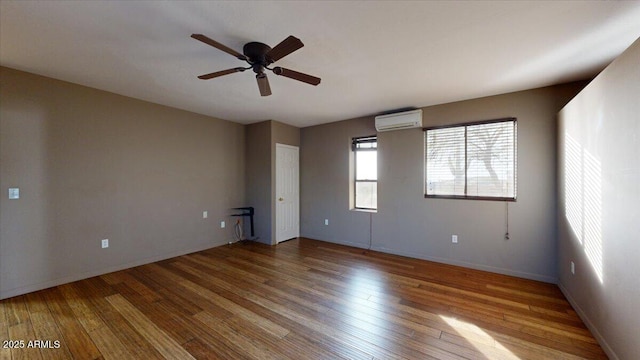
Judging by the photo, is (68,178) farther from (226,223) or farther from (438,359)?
(438,359)

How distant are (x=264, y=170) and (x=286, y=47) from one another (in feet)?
11.2

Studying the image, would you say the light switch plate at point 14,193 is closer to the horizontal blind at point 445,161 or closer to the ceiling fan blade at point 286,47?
the ceiling fan blade at point 286,47

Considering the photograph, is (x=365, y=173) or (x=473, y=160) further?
(x=365, y=173)

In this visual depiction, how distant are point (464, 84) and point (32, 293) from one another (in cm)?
581

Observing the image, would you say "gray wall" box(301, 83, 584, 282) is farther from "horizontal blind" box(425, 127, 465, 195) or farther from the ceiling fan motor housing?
the ceiling fan motor housing

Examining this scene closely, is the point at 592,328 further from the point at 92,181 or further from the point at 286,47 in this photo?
the point at 92,181

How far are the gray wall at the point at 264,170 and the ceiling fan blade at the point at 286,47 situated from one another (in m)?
2.97

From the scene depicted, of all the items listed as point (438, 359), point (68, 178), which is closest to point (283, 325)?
point (438, 359)

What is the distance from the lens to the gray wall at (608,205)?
5.14ft

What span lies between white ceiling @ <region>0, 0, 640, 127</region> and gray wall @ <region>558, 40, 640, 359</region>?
0.48 m

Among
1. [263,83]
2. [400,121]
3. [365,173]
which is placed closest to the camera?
[263,83]

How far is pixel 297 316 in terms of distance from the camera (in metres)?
2.36

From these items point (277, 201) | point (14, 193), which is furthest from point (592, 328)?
point (14, 193)

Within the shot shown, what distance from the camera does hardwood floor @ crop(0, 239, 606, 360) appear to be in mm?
1901
